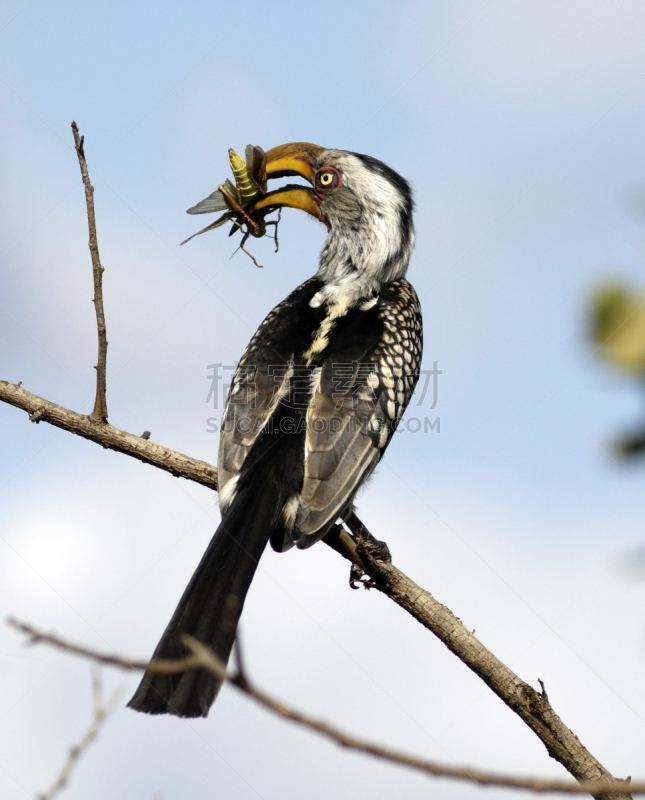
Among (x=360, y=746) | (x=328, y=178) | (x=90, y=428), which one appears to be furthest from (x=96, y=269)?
(x=360, y=746)

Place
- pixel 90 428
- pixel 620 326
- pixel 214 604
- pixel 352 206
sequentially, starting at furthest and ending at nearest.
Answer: pixel 352 206, pixel 90 428, pixel 214 604, pixel 620 326

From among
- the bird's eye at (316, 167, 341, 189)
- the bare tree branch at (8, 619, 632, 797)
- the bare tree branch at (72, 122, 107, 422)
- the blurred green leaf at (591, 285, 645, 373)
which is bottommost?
the bare tree branch at (8, 619, 632, 797)

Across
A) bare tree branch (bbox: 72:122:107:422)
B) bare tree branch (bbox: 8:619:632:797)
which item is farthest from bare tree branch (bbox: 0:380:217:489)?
bare tree branch (bbox: 8:619:632:797)

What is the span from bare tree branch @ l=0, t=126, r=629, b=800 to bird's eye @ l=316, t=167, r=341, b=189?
221 centimetres

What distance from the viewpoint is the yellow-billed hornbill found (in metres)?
2.75

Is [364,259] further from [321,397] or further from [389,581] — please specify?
[389,581]

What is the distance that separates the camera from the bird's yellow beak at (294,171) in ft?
17.0

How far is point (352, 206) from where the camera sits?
5.03 m

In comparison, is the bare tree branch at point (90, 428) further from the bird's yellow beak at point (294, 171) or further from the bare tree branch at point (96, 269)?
the bird's yellow beak at point (294, 171)

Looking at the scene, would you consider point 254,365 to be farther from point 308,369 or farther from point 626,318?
point 626,318

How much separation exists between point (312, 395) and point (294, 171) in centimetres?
200

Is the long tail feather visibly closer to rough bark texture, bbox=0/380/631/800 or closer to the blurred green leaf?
rough bark texture, bbox=0/380/631/800

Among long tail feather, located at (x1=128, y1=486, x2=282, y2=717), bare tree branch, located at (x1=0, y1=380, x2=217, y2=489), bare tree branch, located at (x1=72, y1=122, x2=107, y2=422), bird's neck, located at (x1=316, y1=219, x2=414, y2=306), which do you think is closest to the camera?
long tail feather, located at (x1=128, y1=486, x2=282, y2=717)

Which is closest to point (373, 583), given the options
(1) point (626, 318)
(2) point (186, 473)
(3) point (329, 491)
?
(3) point (329, 491)
